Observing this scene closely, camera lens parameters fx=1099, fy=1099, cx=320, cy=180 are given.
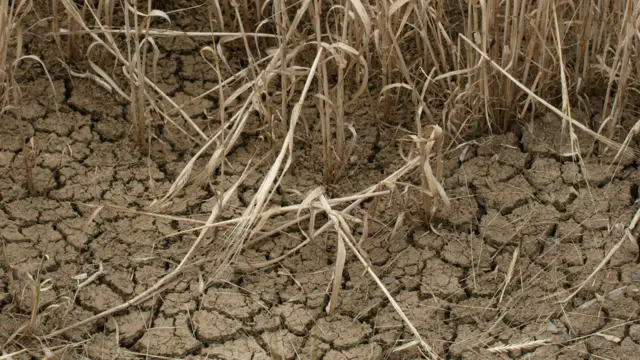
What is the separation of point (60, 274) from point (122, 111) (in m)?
0.57

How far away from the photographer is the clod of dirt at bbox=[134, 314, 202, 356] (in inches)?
97.9

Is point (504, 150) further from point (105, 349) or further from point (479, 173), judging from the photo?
point (105, 349)

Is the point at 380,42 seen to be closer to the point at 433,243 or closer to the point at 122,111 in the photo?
the point at 433,243

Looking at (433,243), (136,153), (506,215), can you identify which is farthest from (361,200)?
(136,153)

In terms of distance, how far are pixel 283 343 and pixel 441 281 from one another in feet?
1.38

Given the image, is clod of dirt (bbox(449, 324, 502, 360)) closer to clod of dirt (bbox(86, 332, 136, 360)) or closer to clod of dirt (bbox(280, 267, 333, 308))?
clod of dirt (bbox(280, 267, 333, 308))

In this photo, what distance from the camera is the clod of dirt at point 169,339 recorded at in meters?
2.49

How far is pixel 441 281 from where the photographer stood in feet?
8.70

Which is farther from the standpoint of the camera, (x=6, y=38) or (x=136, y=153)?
(x=136, y=153)

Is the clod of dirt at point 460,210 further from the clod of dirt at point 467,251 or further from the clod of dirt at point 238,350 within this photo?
the clod of dirt at point 238,350

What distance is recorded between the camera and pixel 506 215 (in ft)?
9.12

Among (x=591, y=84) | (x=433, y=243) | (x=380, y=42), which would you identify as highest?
(x=380, y=42)

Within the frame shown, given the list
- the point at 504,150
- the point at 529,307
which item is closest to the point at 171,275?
the point at 529,307


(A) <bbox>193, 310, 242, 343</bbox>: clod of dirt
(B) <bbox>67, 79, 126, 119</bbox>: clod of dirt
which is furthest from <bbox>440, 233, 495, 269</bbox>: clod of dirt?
(B) <bbox>67, 79, 126, 119</bbox>: clod of dirt
